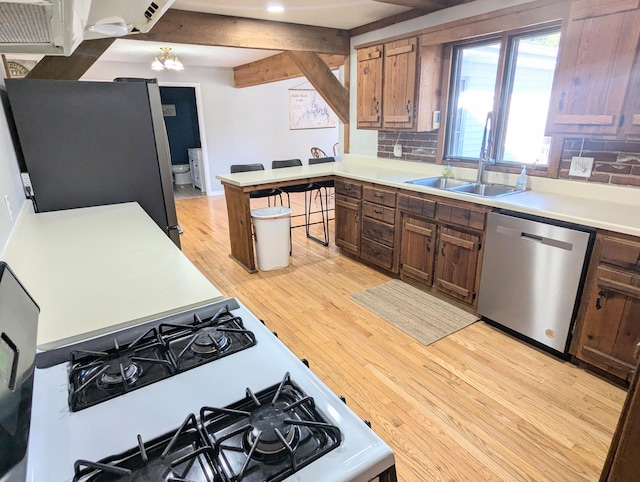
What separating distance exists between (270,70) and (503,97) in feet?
12.7

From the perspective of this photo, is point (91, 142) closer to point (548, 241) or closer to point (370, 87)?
point (370, 87)

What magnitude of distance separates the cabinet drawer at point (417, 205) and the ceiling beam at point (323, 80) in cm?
181

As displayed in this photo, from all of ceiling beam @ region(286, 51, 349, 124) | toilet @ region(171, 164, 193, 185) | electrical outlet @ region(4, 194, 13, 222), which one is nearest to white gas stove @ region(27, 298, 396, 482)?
electrical outlet @ region(4, 194, 13, 222)

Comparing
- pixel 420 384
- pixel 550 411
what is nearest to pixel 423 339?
pixel 420 384

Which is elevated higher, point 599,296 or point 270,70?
point 270,70

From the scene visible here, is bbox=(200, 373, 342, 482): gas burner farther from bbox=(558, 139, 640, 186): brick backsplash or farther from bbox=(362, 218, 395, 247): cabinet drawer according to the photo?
bbox=(362, 218, 395, 247): cabinet drawer

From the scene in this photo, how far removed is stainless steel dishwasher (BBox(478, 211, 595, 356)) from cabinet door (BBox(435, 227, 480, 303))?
10cm

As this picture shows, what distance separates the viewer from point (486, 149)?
9.87ft

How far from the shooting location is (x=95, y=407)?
→ 78cm

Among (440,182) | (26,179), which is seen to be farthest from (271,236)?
(26,179)

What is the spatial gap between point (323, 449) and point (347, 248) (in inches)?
128

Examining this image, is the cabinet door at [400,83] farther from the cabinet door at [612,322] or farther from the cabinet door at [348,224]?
the cabinet door at [612,322]

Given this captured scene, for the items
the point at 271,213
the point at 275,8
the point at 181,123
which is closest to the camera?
the point at 275,8

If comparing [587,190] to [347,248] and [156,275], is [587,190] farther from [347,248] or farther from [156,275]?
[156,275]
